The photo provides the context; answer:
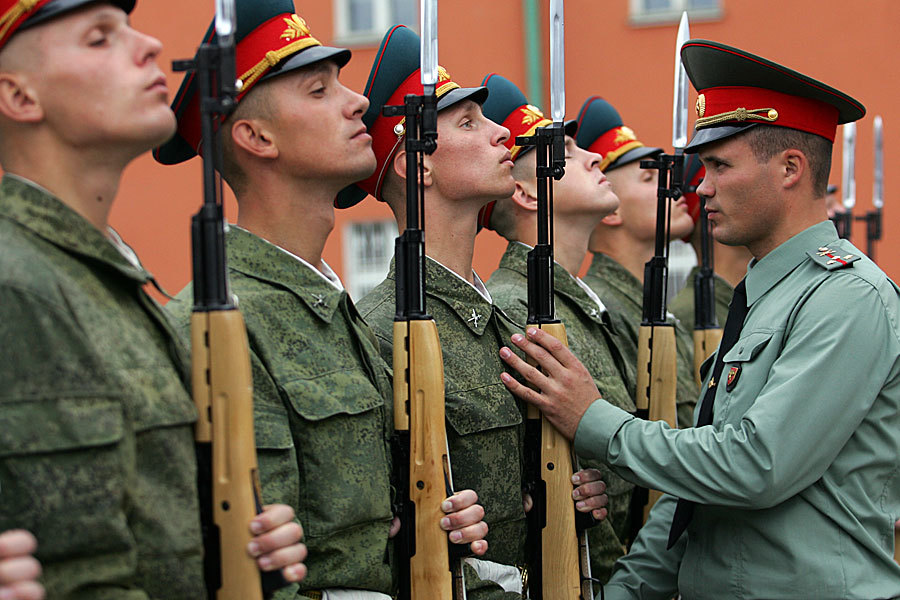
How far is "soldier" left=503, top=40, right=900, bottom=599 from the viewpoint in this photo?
284cm

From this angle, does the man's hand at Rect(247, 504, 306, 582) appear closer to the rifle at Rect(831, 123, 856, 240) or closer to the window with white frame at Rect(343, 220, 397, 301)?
the rifle at Rect(831, 123, 856, 240)

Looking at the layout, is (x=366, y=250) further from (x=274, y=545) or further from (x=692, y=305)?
(x=274, y=545)

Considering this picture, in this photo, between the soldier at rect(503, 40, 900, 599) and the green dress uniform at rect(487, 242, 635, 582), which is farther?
the green dress uniform at rect(487, 242, 635, 582)

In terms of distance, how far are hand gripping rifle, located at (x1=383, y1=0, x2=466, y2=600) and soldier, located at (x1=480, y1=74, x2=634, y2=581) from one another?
3.01 ft

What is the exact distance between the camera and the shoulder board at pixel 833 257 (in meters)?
3.05

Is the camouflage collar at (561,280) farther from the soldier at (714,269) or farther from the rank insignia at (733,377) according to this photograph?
the soldier at (714,269)

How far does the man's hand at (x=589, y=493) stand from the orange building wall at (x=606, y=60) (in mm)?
8415

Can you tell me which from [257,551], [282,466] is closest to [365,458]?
[282,466]

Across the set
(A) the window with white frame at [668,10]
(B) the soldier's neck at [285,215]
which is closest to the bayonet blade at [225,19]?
(B) the soldier's neck at [285,215]

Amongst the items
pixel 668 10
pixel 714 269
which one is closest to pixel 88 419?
pixel 714 269

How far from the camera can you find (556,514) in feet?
11.2

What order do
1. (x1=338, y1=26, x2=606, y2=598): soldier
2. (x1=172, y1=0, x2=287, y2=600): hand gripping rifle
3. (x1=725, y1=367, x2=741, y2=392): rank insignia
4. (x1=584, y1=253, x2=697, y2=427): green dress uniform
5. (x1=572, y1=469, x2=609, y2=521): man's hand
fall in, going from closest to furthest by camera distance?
1. (x1=172, y1=0, x2=287, y2=600): hand gripping rifle
2. (x1=725, y1=367, x2=741, y2=392): rank insignia
3. (x1=338, y1=26, x2=606, y2=598): soldier
4. (x1=572, y1=469, x2=609, y2=521): man's hand
5. (x1=584, y1=253, x2=697, y2=427): green dress uniform

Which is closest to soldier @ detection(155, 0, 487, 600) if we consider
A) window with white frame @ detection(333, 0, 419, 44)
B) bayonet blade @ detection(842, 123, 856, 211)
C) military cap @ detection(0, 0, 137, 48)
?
military cap @ detection(0, 0, 137, 48)

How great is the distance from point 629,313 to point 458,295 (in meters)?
1.85
